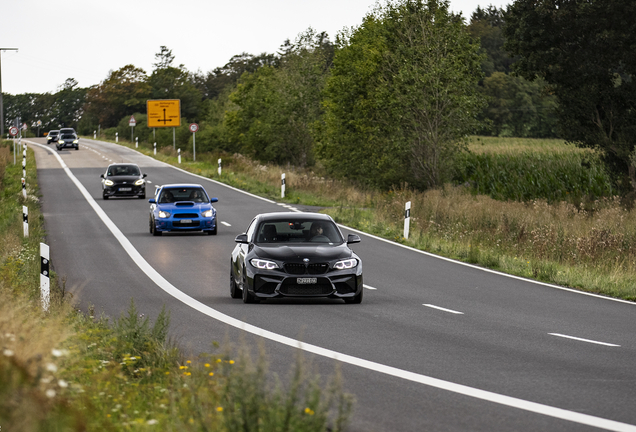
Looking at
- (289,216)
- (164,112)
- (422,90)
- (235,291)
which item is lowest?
(235,291)

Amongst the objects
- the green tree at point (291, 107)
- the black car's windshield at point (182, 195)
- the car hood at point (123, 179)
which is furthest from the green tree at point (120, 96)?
the black car's windshield at point (182, 195)

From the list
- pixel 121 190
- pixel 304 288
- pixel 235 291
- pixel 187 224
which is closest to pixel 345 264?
pixel 304 288

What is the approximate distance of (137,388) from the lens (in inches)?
286

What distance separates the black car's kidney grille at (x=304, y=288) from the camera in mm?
13828

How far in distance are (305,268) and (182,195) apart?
45.4 feet

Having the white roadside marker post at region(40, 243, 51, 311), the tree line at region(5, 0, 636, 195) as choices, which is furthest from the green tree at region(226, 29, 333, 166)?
the white roadside marker post at region(40, 243, 51, 311)

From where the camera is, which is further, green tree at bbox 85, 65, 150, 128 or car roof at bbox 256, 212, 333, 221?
green tree at bbox 85, 65, 150, 128

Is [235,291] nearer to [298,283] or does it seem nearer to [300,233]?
[300,233]

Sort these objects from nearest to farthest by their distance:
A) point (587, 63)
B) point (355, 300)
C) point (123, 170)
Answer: point (355, 300)
point (587, 63)
point (123, 170)

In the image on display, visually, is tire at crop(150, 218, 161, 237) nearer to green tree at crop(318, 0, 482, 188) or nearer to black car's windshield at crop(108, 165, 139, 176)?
black car's windshield at crop(108, 165, 139, 176)

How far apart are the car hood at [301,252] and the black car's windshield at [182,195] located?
12.7m

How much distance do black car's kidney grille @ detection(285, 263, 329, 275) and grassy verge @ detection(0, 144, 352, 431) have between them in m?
4.09

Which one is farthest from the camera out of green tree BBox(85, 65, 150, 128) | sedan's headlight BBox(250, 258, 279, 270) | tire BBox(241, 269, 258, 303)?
green tree BBox(85, 65, 150, 128)

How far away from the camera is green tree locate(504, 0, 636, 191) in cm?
3544
